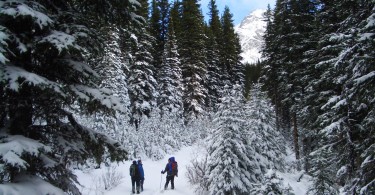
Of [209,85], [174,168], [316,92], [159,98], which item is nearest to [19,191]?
[174,168]

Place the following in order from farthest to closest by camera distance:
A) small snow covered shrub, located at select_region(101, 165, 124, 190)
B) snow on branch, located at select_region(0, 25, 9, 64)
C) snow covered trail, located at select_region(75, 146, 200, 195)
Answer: small snow covered shrub, located at select_region(101, 165, 124, 190)
snow covered trail, located at select_region(75, 146, 200, 195)
snow on branch, located at select_region(0, 25, 9, 64)

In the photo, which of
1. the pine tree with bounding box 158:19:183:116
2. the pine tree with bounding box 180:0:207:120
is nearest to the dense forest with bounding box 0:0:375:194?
the pine tree with bounding box 158:19:183:116

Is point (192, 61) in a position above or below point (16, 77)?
above

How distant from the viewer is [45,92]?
5.29m

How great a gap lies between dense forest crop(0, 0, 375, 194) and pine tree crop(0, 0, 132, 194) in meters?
0.02

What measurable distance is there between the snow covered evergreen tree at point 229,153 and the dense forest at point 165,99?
2.1 inches

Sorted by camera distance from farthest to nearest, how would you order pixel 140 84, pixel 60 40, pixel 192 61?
pixel 192 61 < pixel 140 84 < pixel 60 40

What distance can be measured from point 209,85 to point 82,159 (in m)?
38.4

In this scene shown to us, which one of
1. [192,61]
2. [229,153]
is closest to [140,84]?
[192,61]

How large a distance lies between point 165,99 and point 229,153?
21.3 m

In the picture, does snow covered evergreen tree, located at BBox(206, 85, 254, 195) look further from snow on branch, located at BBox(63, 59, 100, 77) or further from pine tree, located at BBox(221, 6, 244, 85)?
pine tree, located at BBox(221, 6, 244, 85)

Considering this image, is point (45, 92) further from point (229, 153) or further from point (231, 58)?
point (231, 58)

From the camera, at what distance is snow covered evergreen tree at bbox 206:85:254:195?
1368 cm

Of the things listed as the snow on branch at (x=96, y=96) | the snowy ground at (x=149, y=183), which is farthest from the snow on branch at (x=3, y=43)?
the snowy ground at (x=149, y=183)
